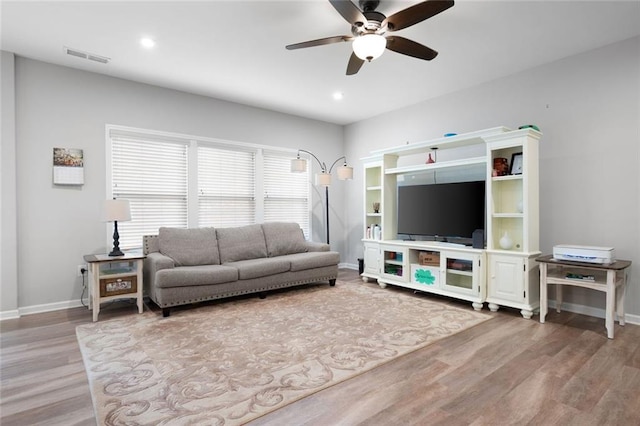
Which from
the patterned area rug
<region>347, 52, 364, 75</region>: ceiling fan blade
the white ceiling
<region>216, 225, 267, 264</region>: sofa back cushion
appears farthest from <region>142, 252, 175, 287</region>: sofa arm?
<region>347, 52, 364, 75</region>: ceiling fan blade

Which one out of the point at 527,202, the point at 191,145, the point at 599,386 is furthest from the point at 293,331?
the point at 191,145

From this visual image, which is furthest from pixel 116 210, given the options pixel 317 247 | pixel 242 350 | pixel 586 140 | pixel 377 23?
pixel 586 140

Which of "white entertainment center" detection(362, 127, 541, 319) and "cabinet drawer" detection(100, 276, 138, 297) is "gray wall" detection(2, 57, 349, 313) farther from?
"white entertainment center" detection(362, 127, 541, 319)

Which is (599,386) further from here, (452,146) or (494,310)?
(452,146)

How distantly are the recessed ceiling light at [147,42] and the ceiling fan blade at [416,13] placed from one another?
7.65 ft

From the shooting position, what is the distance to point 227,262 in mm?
4566

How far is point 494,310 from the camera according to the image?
12.6ft

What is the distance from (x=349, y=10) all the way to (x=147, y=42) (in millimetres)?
2223

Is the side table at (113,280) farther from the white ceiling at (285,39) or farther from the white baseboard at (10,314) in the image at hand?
the white ceiling at (285,39)

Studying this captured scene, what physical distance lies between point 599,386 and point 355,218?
464 centimetres

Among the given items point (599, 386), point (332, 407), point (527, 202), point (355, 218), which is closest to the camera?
point (332, 407)

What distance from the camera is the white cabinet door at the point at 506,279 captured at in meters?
3.64

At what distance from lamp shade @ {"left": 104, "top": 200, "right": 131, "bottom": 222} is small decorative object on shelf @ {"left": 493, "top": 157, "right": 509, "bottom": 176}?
428cm

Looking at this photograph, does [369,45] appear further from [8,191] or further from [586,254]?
[8,191]
